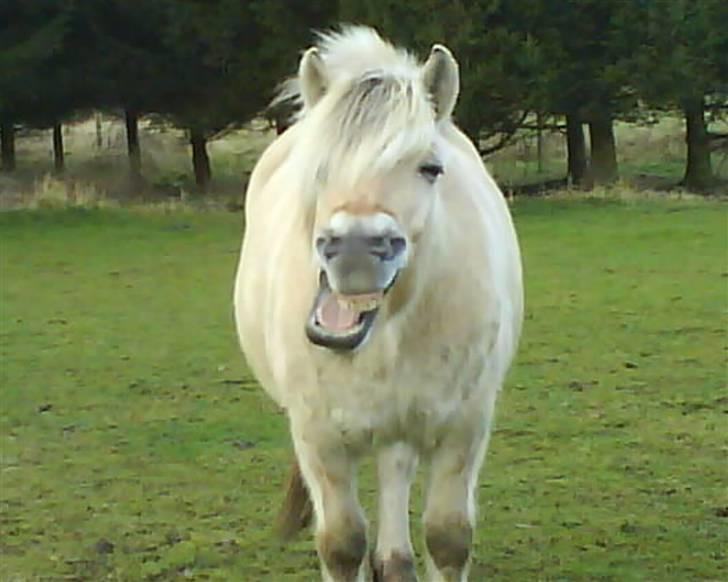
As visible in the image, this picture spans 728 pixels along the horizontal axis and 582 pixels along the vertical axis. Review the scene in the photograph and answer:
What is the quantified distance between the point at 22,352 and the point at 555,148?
1863cm

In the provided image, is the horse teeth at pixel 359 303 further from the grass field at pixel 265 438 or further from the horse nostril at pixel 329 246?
the grass field at pixel 265 438

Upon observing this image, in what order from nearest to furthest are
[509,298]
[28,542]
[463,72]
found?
[509,298] < [28,542] < [463,72]

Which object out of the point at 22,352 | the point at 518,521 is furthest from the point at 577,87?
the point at 518,521

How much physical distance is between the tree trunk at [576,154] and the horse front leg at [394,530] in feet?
56.9

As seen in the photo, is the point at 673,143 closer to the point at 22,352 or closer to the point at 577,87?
the point at 577,87

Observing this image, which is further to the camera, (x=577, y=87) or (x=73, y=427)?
Answer: (x=577, y=87)

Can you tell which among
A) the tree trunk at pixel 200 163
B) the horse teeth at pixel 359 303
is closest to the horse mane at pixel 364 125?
the horse teeth at pixel 359 303

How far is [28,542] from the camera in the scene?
4898mm

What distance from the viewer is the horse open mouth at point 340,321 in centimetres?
313

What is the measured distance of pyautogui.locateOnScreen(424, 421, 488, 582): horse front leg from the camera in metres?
3.82

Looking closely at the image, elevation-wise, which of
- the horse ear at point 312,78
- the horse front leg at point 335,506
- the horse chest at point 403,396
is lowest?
the horse front leg at point 335,506

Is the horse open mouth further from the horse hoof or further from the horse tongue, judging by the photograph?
the horse hoof

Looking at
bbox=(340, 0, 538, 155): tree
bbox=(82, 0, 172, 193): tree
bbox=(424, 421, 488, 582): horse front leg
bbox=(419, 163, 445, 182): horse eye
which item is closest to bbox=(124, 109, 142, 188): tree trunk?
bbox=(82, 0, 172, 193): tree

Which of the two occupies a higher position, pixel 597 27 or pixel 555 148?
pixel 597 27
